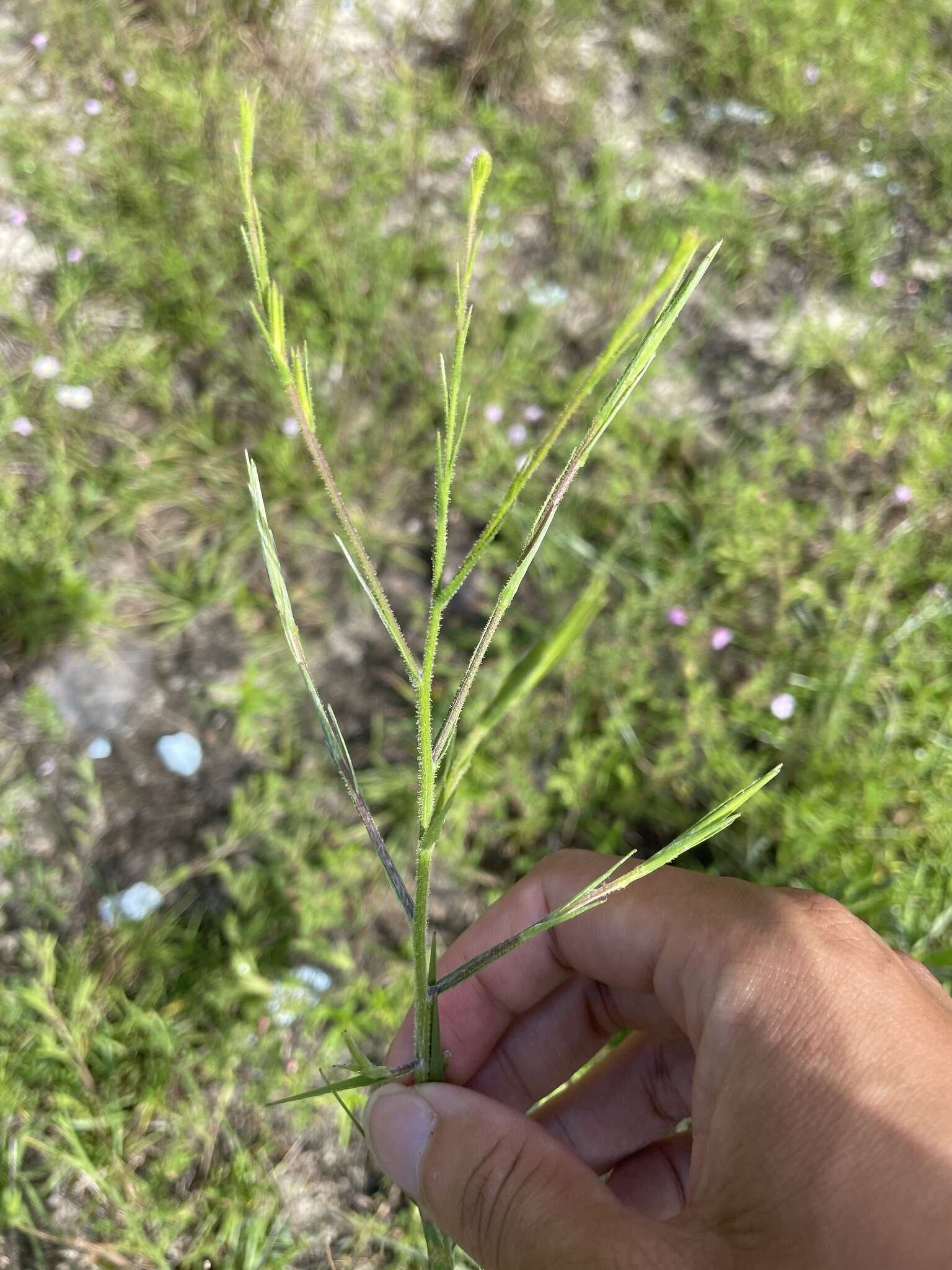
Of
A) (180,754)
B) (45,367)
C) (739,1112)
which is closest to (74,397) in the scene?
(45,367)

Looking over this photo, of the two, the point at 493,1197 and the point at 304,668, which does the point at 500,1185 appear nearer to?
the point at 493,1197

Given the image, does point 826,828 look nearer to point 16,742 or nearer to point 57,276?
point 16,742

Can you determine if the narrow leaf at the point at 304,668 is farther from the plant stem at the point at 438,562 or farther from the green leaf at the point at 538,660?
the green leaf at the point at 538,660

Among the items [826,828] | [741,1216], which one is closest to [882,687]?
[826,828]

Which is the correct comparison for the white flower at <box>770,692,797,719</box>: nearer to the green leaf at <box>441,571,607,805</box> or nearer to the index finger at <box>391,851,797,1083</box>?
→ the index finger at <box>391,851,797,1083</box>

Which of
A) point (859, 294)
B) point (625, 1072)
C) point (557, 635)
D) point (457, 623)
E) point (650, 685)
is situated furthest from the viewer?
point (859, 294)

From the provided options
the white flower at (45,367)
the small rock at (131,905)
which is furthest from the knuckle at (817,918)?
the white flower at (45,367)

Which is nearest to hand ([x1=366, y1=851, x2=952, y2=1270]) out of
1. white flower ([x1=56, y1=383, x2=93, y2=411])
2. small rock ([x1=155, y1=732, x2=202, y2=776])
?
small rock ([x1=155, y1=732, x2=202, y2=776])
